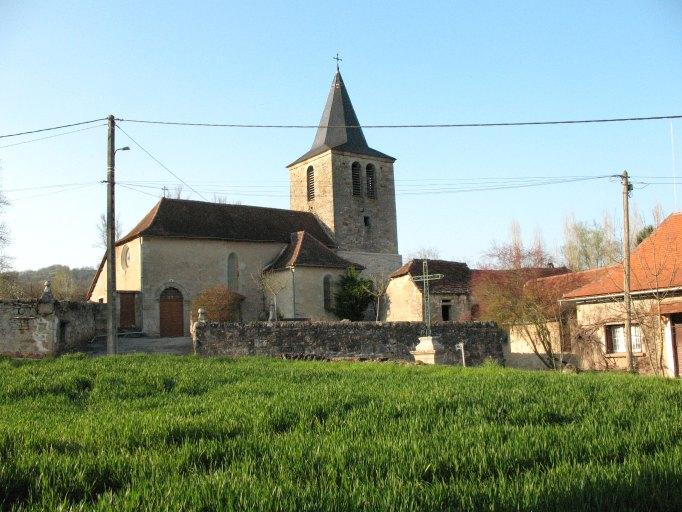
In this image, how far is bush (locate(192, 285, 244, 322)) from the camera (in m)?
32.0

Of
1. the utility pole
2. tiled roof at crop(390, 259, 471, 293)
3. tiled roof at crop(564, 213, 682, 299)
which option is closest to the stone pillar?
the utility pole

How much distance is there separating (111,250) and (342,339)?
8.63 m

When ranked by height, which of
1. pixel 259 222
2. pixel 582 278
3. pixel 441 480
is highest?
pixel 259 222

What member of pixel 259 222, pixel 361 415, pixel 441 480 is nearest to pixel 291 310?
pixel 259 222

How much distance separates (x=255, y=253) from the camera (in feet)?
124

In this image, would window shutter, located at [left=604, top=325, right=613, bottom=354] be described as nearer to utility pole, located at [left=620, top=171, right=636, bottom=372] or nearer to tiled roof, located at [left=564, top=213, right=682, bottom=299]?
tiled roof, located at [left=564, top=213, right=682, bottom=299]

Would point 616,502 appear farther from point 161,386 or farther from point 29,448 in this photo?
point 161,386

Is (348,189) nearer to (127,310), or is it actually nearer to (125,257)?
(125,257)

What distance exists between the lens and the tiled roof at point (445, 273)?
112 ft

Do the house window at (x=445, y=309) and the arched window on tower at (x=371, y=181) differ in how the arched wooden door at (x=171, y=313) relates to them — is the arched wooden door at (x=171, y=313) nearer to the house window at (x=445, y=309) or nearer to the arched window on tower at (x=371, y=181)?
the house window at (x=445, y=309)

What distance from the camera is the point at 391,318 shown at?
3622 centimetres

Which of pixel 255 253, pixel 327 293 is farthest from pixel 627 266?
pixel 255 253

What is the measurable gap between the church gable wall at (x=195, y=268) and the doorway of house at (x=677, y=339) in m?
22.0

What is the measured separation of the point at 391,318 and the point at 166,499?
32.6m
